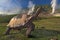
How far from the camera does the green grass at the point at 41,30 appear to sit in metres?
3.78

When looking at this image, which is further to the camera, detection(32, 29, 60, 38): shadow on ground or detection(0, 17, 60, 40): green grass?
detection(32, 29, 60, 38): shadow on ground

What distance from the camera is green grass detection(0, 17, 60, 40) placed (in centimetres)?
378

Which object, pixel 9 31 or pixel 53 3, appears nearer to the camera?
pixel 9 31

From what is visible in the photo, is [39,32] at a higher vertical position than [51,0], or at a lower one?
lower

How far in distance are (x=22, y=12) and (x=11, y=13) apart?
10.8 inches

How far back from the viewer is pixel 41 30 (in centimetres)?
405

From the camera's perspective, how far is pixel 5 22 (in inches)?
166

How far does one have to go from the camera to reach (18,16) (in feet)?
13.3

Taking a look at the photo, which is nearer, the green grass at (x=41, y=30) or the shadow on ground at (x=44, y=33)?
the green grass at (x=41, y=30)

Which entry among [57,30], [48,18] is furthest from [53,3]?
[57,30]

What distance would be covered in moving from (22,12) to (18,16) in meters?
0.30

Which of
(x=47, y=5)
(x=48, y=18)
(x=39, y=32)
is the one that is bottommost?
(x=39, y=32)

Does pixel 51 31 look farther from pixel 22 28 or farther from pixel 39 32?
pixel 22 28

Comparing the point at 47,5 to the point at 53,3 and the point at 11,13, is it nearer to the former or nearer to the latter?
the point at 53,3
